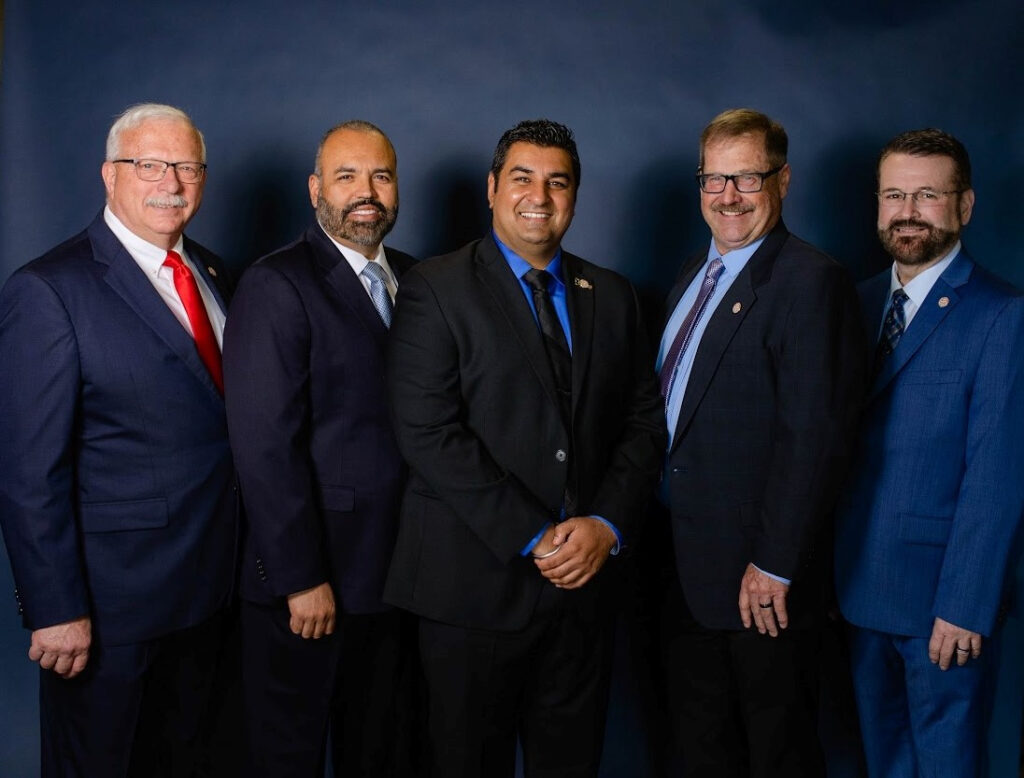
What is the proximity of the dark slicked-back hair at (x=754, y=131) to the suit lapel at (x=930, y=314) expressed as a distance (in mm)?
495

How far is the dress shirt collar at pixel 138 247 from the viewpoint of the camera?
2172mm

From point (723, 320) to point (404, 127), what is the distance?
135 centimetres

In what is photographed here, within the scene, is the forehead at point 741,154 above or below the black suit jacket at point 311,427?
above

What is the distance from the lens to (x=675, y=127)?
9.65 feet

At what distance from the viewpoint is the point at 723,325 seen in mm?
2146

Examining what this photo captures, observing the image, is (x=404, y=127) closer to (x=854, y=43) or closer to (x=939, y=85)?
(x=854, y=43)

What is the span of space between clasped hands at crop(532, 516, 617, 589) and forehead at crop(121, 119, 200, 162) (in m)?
1.29

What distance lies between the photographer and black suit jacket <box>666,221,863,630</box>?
204 centimetres

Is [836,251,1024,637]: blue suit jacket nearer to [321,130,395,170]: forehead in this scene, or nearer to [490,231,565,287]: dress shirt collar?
[490,231,565,287]: dress shirt collar

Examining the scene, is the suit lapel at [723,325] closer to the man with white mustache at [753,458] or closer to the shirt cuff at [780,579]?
the man with white mustache at [753,458]

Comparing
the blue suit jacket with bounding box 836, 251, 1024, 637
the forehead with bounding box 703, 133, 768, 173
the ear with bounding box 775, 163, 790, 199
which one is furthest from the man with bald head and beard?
the blue suit jacket with bounding box 836, 251, 1024, 637

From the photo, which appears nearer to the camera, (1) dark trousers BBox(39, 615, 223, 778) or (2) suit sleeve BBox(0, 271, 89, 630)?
(2) suit sleeve BBox(0, 271, 89, 630)

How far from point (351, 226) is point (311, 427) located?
1.75 ft

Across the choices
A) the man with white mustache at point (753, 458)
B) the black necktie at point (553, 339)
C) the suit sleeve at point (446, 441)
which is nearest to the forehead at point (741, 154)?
the man with white mustache at point (753, 458)
